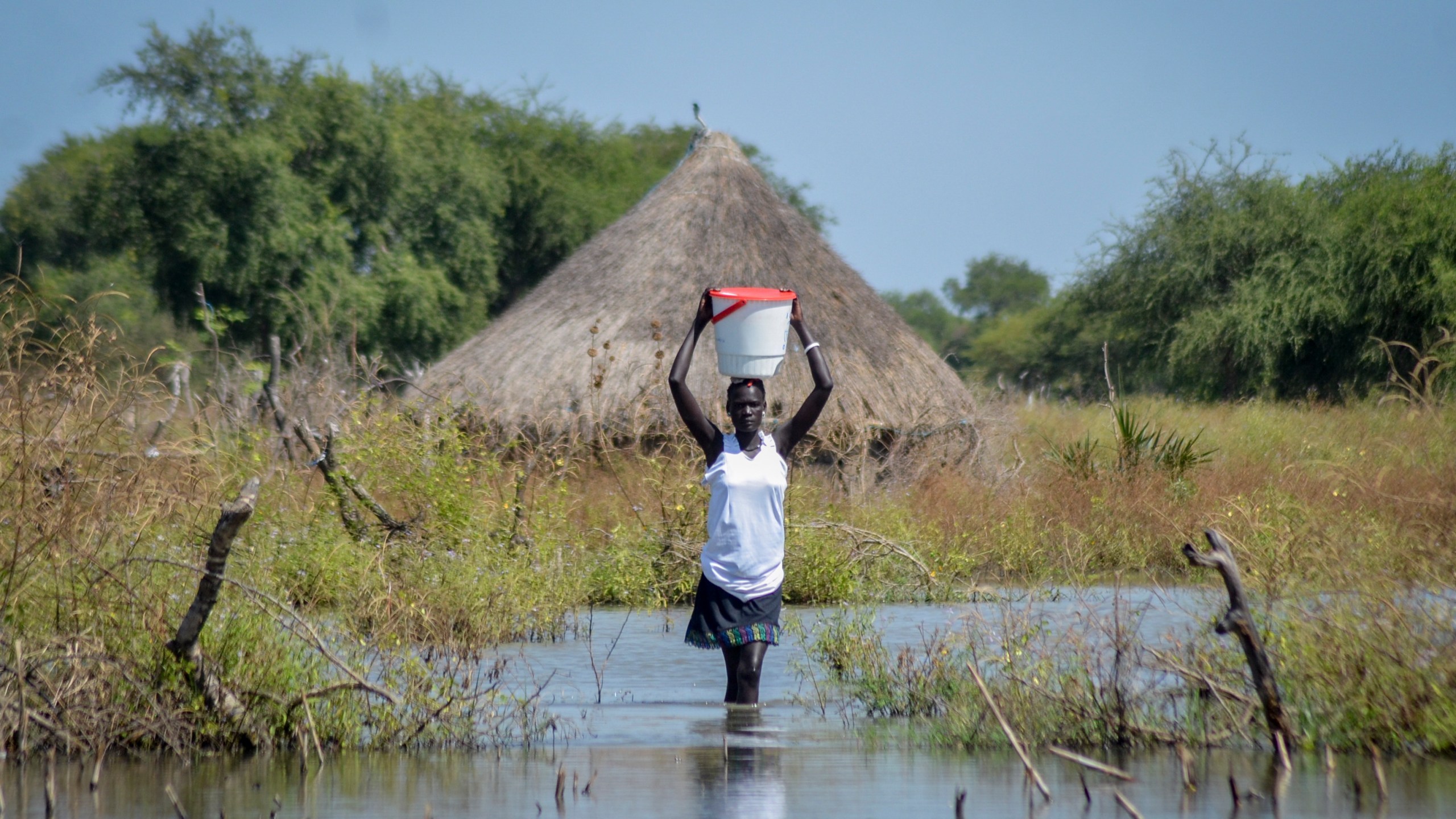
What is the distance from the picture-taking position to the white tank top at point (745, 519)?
19.3 ft

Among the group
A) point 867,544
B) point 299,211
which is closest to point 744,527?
point 867,544

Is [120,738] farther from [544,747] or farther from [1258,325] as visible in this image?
[1258,325]

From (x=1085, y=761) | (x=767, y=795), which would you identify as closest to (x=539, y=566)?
(x=767, y=795)

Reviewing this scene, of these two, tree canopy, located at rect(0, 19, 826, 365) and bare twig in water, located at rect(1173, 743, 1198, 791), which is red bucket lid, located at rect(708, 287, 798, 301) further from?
tree canopy, located at rect(0, 19, 826, 365)

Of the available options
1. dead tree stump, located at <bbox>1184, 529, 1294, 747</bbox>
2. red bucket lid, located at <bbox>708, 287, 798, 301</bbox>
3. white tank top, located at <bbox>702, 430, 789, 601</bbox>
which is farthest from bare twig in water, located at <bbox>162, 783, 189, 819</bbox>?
dead tree stump, located at <bbox>1184, 529, 1294, 747</bbox>

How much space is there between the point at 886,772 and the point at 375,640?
2170mm

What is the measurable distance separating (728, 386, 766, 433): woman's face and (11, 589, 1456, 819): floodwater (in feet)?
4.03

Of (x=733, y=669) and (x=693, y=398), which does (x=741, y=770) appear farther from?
(x=693, y=398)

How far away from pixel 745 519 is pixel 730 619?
0.42 meters

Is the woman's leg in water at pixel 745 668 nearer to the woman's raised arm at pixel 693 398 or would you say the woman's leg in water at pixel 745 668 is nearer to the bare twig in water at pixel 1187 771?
the woman's raised arm at pixel 693 398

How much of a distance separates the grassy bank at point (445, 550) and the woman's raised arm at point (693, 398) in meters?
1.25

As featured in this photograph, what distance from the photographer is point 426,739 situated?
5.82 m

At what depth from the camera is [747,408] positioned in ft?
19.7

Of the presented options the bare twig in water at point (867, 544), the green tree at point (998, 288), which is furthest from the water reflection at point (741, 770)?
the green tree at point (998, 288)
